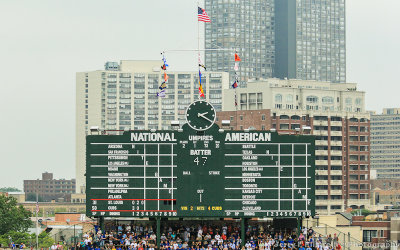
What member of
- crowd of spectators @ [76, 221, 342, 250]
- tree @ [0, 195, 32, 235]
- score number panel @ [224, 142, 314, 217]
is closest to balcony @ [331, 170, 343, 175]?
tree @ [0, 195, 32, 235]

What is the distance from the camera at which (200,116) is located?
192 feet

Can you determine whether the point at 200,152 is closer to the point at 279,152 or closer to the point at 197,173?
the point at 197,173

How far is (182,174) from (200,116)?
12.2 feet

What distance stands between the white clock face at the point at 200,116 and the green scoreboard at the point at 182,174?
0.23 ft

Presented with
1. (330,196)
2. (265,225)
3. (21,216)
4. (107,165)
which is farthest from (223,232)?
(330,196)

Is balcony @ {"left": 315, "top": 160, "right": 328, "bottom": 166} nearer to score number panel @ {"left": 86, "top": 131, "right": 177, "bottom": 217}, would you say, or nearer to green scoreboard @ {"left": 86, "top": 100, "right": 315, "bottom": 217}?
green scoreboard @ {"left": 86, "top": 100, "right": 315, "bottom": 217}

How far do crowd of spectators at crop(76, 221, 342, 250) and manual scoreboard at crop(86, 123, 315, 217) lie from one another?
270 cm

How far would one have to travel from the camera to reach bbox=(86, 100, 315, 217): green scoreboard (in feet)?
192

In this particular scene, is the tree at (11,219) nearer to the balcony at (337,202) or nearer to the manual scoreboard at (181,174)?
the manual scoreboard at (181,174)

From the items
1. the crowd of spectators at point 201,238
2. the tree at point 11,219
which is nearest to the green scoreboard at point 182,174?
the crowd of spectators at point 201,238

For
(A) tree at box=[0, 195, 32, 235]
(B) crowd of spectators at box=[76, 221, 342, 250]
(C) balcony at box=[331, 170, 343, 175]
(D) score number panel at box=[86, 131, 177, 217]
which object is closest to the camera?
(D) score number panel at box=[86, 131, 177, 217]

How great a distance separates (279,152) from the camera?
59062mm

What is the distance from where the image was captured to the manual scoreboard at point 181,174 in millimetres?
58500

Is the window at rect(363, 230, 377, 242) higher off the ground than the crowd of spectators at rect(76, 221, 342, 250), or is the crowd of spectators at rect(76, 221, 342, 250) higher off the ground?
the crowd of spectators at rect(76, 221, 342, 250)
